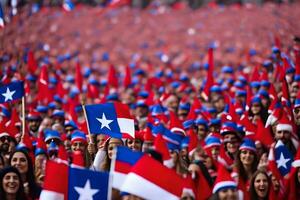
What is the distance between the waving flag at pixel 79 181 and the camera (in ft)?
38.6

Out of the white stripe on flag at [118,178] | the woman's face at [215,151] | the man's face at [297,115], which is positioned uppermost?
the man's face at [297,115]

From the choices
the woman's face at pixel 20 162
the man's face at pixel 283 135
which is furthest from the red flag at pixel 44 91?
the woman's face at pixel 20 162

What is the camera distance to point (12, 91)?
17.6 m

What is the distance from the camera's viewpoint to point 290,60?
21250 millimetres

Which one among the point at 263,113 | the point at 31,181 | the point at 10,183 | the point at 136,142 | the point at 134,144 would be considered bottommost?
the point at 10,183

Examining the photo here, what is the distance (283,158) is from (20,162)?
3097 millimetres

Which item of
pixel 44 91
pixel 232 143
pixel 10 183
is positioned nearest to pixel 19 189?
pixel 10 183

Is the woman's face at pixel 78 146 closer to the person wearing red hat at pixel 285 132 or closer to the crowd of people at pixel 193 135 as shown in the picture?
the crowd of people at pixel 193 135

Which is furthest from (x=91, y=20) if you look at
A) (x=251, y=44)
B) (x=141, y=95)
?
(x=141, y=95)

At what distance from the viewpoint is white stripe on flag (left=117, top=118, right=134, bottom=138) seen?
1466cm

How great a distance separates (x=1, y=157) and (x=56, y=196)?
287cm

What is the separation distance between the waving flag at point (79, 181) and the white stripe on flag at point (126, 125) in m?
2.79

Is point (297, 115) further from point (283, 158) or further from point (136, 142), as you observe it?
point (136, 142)

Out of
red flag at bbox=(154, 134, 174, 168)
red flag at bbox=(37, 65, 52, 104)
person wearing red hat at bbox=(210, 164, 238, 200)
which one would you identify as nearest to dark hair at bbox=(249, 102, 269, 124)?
red flag at bbox=(154, 134, 174, 168)
